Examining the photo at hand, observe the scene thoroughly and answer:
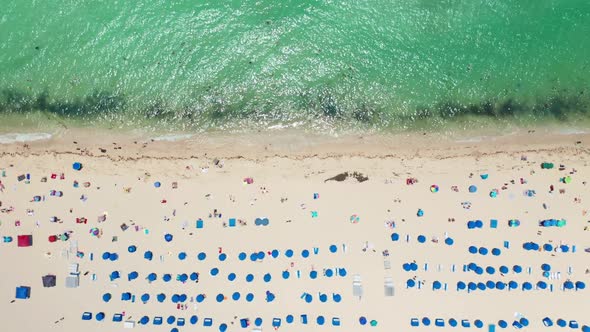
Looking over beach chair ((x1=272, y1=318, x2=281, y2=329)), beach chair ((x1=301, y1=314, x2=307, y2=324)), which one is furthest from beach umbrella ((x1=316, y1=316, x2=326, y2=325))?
beach chair ((x1=272, y1=318, x2=281, y2=329))

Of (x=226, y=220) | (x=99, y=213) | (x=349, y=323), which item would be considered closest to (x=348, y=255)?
(x=349, y=323)

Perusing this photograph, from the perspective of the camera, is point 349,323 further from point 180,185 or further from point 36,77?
point 36,77

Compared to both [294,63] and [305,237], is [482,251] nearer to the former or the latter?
[305,237]

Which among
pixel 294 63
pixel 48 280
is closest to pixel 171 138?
pixel 294 63

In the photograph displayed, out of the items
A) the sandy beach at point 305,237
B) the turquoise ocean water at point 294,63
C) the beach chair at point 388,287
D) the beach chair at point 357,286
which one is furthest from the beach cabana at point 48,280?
the beach chair at point 388,287

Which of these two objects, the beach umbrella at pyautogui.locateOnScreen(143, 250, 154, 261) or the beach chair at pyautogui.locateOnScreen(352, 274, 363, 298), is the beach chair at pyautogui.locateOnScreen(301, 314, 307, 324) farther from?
the beach umbrella at pyautogui.locateOnScreen(143, 250, 154, 261)

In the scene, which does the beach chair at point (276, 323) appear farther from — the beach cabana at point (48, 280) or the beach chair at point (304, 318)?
the beach cabana at point (48, 280)
